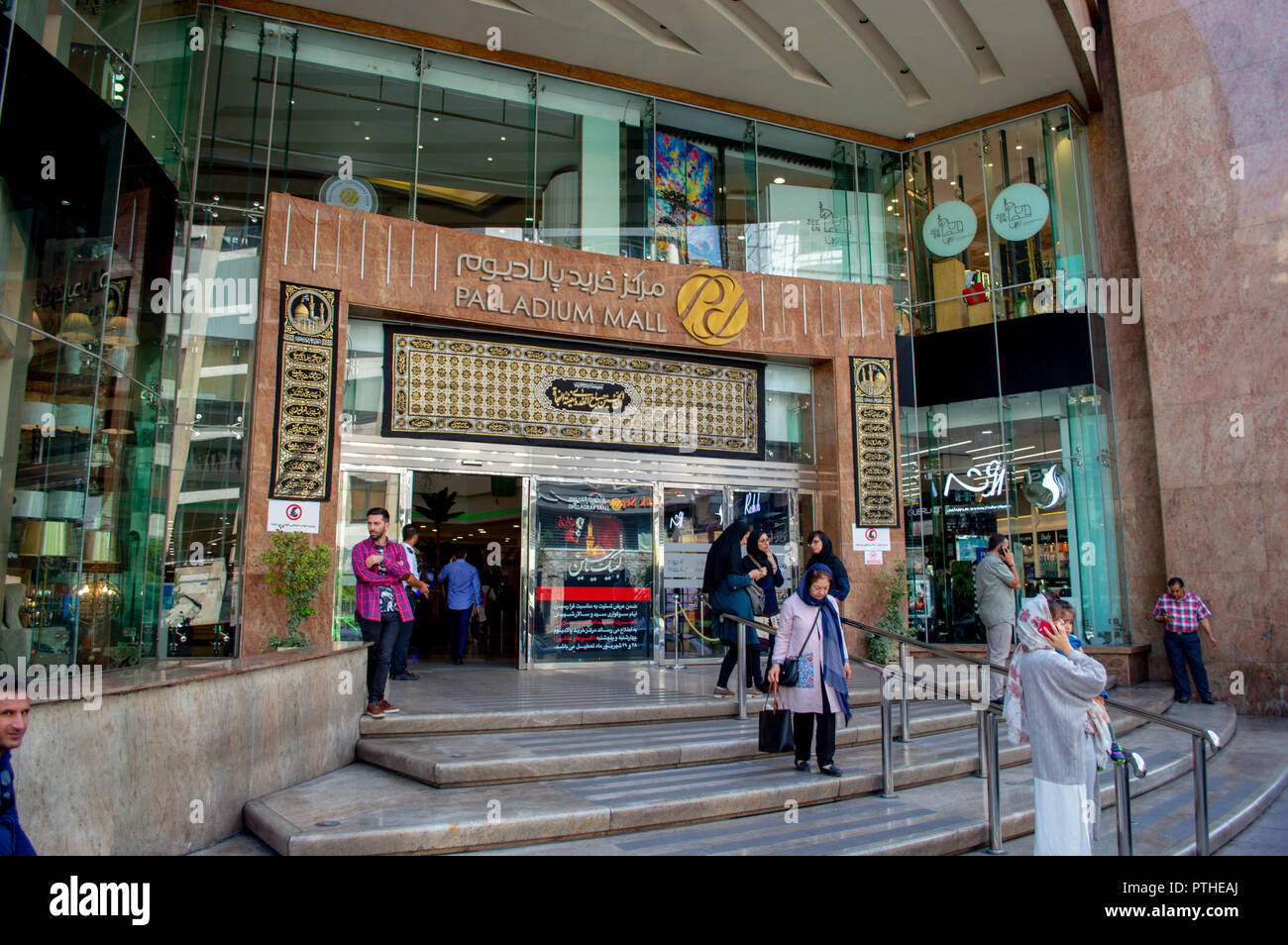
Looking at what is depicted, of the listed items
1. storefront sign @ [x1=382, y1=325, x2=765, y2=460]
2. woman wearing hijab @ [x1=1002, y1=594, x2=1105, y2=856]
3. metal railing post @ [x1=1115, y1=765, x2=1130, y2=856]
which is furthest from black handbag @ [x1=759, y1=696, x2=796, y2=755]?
storefront sign @ [x1=382, y1=325, x2=765, y2=460]

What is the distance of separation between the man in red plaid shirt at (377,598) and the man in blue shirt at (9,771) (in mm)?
4060

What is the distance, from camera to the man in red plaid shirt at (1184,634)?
424 inches

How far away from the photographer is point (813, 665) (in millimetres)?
6016

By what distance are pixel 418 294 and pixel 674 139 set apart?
4.80 m

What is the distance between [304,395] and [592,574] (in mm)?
4013

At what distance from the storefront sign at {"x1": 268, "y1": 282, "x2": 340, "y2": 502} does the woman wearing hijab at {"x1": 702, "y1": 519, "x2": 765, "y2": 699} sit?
4392 millimetres

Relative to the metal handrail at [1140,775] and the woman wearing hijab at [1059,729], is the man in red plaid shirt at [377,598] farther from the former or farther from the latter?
the woman wearing hijab at [1059,729]

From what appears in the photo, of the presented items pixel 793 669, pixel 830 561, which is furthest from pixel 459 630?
pixel 793 669

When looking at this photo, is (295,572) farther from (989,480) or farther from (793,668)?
(989,480)

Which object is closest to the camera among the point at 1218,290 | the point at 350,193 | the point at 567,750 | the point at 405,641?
the point at 567,750

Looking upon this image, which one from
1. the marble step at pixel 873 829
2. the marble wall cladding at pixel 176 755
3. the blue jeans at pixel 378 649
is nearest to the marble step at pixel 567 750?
the blue jeans at pixel 378 649

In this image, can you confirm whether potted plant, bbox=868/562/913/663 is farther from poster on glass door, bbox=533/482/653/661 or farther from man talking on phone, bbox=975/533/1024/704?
poster on glass door, bbox=533/482/653/661
